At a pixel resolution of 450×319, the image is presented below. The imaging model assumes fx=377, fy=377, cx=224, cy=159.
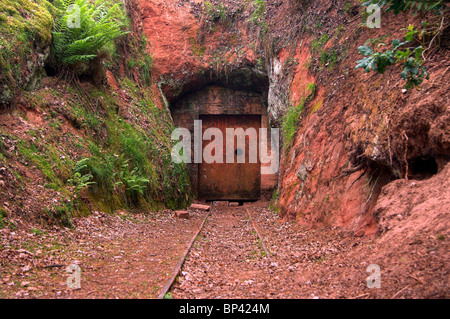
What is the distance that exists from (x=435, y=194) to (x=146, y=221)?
6.19 metres

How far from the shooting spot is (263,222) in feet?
32.2

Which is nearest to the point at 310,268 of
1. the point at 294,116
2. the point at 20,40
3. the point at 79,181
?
the point at 79,181

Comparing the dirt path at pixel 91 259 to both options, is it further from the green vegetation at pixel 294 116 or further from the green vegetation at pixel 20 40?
the green vegetation at pixel 294 116

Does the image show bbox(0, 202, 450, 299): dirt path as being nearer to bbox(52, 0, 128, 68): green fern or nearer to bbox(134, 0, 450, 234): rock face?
bbox(134, 0, 450, 234): rock face

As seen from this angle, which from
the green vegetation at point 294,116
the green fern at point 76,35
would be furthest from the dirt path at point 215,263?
the green fern at point 76,35

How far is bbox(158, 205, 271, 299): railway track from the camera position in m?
4.49

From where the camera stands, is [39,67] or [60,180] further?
[39,67]

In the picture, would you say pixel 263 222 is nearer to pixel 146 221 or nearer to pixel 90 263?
pixel 146 221

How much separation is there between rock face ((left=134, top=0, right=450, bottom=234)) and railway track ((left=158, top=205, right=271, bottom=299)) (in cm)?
151

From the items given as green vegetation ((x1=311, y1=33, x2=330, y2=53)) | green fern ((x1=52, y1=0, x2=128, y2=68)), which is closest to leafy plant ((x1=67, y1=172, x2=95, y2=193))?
green fern ((x1=52, y1=0, x2=128, y2=68))

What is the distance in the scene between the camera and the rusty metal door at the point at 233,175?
16.3 meters

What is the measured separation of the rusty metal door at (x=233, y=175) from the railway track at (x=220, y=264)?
7189 mm
